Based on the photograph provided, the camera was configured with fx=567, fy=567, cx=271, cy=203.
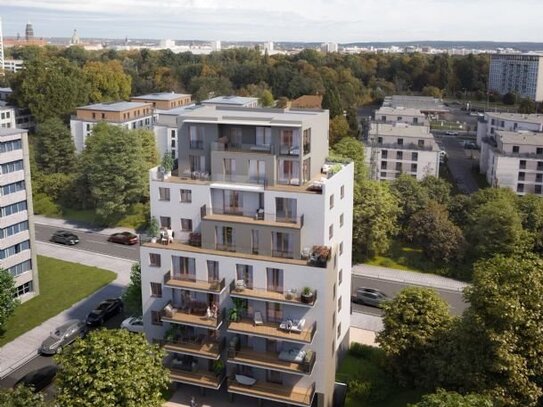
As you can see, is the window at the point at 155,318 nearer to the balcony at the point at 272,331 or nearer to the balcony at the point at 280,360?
the balcony at the point at 272,331

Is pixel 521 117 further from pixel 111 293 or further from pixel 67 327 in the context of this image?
pixel 67 327

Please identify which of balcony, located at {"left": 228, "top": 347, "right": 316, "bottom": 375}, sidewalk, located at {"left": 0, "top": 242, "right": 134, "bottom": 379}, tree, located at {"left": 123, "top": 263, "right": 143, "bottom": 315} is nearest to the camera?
balcony, located at {"left": 228, "top": 347, "right": 316, "bottom": 375}

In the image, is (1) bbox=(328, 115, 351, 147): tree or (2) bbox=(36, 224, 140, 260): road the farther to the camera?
(1) bbox=(328, 115, 351, 147): tree

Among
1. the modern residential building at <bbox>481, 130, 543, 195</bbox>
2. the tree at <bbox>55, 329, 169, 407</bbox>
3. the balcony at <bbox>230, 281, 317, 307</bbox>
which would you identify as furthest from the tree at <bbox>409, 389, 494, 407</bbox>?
the modern residential building at <bbox>481, 130, 543, 195</bbox>

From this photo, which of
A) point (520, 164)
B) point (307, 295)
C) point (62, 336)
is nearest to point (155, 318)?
point (62, 336)

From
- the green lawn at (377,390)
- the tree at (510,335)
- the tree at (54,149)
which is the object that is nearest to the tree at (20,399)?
the green lawn at (377,390)

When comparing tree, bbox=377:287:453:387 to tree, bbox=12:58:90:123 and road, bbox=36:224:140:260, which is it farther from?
tree, bbox=12:58:90:123
